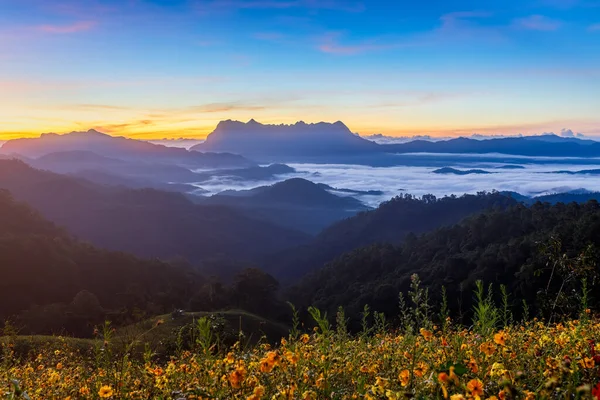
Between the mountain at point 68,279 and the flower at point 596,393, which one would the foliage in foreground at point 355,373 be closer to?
the flower at point 596,393

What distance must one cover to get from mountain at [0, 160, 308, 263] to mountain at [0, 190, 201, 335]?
60558mm

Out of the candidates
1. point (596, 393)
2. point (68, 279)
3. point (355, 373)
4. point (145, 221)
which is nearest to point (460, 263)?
point (68, 279)

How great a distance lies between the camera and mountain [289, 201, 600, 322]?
4400 cm

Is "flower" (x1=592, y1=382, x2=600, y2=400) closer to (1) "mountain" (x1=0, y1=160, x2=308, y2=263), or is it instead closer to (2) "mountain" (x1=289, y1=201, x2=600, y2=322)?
(2) "mountain" (x1=289, y1=201, x2=600, y2=322)

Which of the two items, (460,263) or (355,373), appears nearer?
(355,373)

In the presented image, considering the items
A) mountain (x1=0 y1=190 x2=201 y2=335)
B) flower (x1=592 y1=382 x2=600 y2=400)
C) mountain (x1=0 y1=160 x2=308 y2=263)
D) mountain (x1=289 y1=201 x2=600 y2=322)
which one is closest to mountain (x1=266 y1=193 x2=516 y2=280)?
mountain (x1=0 y1=160 x2=308 y2=263)

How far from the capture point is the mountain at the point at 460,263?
44000mm

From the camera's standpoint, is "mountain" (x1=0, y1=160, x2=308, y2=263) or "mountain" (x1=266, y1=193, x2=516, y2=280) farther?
"mountain" (x1=0, y1=160, x2=308, y2=263)

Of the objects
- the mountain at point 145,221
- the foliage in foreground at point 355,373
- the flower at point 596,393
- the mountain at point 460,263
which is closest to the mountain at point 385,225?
the mountain at point 145,221

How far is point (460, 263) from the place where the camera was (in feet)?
189

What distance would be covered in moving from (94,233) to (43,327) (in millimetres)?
114604

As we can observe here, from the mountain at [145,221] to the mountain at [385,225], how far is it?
60.4 feet

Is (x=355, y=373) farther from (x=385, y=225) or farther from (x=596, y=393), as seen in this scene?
(x=385, y=225)

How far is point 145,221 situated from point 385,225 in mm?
A: 79750
